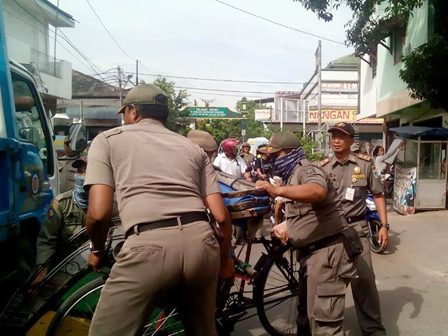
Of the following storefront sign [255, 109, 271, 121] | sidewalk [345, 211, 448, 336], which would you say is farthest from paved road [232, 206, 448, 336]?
storefront sign [255, 109, 271, 121]

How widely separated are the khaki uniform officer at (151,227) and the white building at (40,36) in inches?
606

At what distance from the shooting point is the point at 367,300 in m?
3.40

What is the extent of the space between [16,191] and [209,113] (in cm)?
2636

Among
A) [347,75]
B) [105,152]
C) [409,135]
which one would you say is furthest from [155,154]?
[347,75]

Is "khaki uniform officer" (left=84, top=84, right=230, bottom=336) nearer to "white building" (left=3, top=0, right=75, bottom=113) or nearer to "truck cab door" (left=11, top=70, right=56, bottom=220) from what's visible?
"truck cab door" (left=11, top=70, right=56, bottom=220)

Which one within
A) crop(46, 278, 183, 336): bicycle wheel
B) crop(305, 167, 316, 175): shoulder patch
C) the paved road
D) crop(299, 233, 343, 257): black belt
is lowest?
the paved road

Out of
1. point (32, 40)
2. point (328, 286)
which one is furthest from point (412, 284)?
point (32, 40)

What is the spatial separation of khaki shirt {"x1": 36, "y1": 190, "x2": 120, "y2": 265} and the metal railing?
51.2 ft

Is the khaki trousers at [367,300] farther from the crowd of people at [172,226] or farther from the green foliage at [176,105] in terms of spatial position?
the green foliage at [176,105]

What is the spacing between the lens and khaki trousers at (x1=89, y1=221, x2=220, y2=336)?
1.92 meters

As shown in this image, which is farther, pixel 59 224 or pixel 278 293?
pixel 278 293

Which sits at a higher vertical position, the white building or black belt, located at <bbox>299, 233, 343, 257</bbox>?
the white building

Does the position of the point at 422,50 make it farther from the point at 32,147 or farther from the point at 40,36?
the point at 40,36

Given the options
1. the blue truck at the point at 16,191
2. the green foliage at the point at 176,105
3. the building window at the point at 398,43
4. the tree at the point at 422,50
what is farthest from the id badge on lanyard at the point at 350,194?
the green foliage at the point at 176,105
